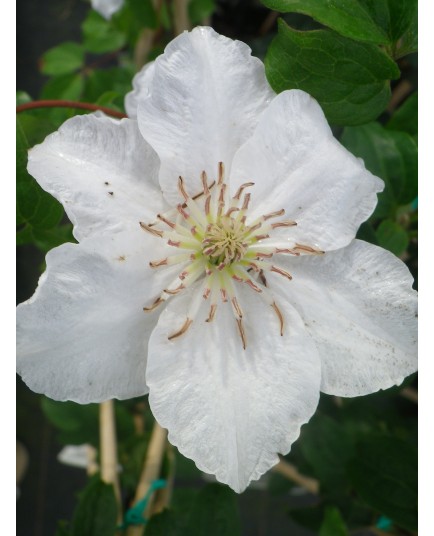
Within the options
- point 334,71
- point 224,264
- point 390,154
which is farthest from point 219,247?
point 390,154

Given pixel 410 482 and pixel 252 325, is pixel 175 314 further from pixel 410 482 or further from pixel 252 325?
pixel 410 482

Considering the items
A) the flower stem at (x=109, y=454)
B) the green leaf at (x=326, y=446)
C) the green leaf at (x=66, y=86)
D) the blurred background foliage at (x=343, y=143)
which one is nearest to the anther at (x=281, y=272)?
the blurred background foliage at (x=343, y=143)

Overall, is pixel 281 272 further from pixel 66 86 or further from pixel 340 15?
pixel 66 86

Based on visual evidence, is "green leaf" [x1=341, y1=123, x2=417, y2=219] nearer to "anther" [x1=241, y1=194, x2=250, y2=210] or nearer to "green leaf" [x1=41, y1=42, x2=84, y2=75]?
"anther" [x1=241, y1=194, x2=250, y2=210]

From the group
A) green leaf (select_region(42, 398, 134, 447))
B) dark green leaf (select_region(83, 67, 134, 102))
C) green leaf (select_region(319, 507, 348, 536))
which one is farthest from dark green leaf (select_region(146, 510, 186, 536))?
dark green leaf (select_region(83, 67, 134, 102))

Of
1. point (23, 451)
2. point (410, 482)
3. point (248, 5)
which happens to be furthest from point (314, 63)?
point (23, 451)
